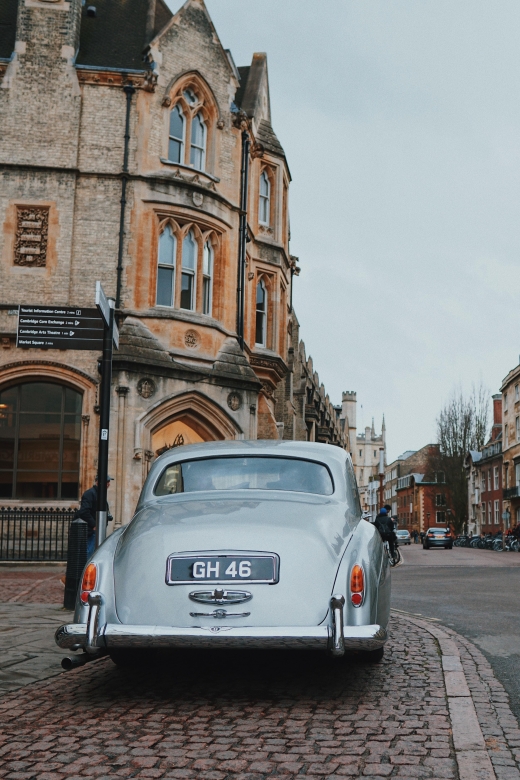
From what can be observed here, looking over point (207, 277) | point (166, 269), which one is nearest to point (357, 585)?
point (166, 269)

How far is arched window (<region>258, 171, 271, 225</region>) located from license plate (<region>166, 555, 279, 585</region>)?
21.7 metres

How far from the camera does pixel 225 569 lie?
4.97 meters

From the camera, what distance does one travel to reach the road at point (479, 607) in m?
6.68

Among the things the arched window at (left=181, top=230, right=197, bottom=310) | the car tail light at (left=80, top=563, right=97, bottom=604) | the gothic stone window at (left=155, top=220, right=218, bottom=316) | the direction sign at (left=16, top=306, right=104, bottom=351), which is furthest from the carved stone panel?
the car tail light at (left=80, top=563, right=97, bottom=604)

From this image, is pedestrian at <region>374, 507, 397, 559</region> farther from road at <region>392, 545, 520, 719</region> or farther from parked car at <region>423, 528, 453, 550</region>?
parked car at <region>423, 528, 453, 550</region>

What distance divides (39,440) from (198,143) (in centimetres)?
876

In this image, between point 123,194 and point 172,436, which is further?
point 172,436

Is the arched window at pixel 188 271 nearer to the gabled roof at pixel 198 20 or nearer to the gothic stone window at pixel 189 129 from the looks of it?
the gothic stone window at pixel 189 129

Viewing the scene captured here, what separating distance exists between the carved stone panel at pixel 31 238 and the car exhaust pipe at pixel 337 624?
17043 mm

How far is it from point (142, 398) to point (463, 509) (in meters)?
54.6

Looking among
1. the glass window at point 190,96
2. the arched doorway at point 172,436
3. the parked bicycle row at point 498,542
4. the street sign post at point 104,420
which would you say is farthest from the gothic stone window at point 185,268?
the parked bicycle row at point 498,542

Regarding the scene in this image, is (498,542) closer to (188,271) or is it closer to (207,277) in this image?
(207,277)

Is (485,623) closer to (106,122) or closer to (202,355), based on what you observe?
(202,355)

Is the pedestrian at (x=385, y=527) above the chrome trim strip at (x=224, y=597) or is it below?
above
